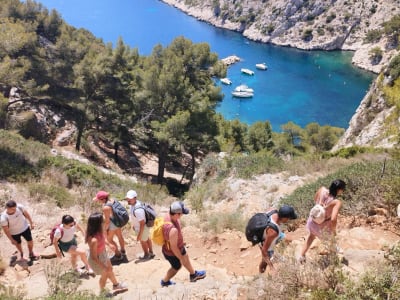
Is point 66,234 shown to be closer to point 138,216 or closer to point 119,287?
point 138,216

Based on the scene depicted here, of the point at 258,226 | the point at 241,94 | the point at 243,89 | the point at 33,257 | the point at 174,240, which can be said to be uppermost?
the point at 243,89

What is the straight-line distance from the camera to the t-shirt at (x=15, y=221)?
7.64m

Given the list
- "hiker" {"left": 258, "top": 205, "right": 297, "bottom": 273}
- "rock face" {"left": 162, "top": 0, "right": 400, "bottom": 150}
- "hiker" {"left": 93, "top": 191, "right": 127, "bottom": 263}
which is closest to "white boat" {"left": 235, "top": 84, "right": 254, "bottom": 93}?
"rock face" {"left": 162, "top": 0, "right": 400, "bottom": 150}

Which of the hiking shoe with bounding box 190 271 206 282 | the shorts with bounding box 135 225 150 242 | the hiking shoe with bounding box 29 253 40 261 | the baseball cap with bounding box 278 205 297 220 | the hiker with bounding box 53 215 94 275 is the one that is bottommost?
the hiking shoe with bounding box 29 253 40 261

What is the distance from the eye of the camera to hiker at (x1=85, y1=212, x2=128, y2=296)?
617 cm

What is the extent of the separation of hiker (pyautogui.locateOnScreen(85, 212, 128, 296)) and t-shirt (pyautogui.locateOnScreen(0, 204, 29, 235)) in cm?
229

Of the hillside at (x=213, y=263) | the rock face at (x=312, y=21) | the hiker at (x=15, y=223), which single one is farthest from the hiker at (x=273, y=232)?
the rock face at (x=312, y=21)

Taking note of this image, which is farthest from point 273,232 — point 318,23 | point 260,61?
point 318,23

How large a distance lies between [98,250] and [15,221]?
2.46m

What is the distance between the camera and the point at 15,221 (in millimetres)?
7715

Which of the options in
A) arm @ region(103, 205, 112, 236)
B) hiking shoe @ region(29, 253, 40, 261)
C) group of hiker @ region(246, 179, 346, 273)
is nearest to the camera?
group of hiker @ region(246, 179, 346, 273)

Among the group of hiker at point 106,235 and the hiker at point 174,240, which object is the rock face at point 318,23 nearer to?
the group of hiker at point 106,235

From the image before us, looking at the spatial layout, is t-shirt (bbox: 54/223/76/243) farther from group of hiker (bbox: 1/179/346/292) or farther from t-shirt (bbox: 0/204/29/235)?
t-shirt (bbox: 0/204/29/235)

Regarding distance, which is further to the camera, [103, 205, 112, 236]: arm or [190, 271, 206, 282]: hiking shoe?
[103, 205, 112, 236]: arm
